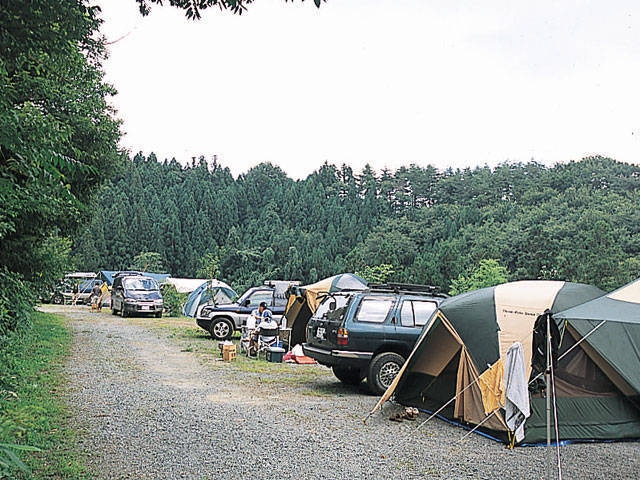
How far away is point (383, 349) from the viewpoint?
35.2 feet

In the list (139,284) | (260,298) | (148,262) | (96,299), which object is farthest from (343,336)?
(148,262)

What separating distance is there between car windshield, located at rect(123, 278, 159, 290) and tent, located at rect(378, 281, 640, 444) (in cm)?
2231

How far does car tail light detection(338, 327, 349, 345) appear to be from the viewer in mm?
10531

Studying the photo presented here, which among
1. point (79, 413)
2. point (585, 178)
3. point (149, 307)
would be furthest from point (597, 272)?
point (79, 413)

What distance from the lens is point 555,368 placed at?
25.0 feet

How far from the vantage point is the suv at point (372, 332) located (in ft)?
34.7

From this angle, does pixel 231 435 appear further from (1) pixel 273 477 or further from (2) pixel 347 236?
(2) pixel 347 236

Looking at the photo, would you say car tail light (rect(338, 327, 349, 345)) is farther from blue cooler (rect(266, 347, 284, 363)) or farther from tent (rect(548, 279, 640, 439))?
blue cooler (rect(266, 347, 284, 363))

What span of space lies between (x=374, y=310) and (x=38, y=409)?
25.2 ft

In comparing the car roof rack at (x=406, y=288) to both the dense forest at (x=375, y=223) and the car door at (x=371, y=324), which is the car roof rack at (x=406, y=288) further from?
the dense forest at (x=375, y=223)

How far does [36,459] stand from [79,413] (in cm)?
228

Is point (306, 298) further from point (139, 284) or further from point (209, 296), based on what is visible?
point (139, 284)

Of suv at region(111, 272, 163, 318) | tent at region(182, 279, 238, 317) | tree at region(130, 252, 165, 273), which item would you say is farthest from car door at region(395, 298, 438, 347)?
tree at region(130, 252, 165, 273)

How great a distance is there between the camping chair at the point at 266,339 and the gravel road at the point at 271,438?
313cm
